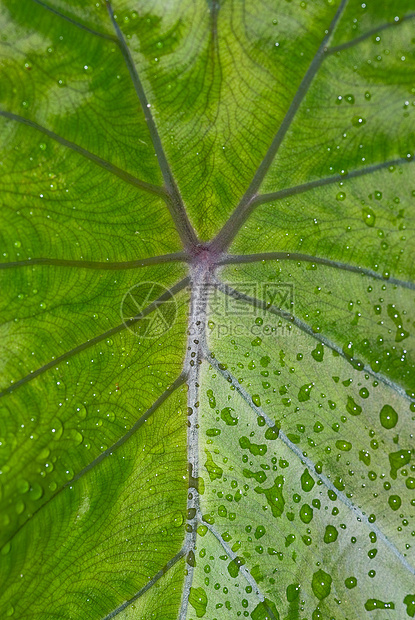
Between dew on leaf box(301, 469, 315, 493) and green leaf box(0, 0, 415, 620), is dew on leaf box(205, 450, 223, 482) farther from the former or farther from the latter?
dew on leaf box(301, 469, 315, 493)

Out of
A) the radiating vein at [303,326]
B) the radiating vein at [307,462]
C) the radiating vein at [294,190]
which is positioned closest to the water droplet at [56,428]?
the radiating vein at [307,462]

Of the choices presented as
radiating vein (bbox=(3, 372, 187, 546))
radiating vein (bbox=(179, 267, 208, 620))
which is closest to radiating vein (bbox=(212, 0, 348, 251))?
radiating vein (bbox=(179, 267, 208, 620))

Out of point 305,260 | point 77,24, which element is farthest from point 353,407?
point 77,24

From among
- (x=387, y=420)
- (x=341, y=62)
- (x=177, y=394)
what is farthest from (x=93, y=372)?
(x=341, y=62)

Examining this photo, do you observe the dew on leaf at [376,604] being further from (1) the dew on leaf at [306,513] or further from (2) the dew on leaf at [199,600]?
(2) the dew on leaf at [199,600]

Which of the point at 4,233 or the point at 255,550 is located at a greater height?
the point at 4,233

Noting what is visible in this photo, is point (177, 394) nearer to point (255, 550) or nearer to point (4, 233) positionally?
point (255, 550)
